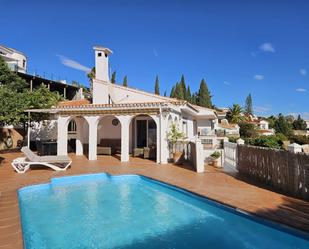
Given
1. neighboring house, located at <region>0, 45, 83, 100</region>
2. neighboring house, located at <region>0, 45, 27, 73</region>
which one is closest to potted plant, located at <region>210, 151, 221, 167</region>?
neighboring house, located at <region>0, 45, 83, 100</region>

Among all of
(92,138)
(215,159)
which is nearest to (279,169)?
(215,159)

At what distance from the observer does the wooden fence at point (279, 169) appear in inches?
310

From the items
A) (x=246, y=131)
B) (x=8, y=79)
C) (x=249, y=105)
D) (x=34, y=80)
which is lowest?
(x=246, y=131)

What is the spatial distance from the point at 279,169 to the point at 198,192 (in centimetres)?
Result: 308

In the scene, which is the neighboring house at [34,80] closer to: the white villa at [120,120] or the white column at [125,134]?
the white villa at [120,120]

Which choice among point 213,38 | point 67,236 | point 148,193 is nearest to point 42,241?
point 67,236

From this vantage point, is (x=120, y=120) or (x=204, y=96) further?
(x=204, y=96)

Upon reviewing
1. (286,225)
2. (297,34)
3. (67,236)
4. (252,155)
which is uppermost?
(297,34)

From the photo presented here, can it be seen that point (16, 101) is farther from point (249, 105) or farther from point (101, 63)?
point (249, 105)

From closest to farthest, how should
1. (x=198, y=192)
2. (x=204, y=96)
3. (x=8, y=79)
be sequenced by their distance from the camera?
(x=198, y=192) < (x=8, y=79) < (x=204, y=96)

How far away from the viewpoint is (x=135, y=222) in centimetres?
748

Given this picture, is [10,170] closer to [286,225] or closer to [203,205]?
[203,205]

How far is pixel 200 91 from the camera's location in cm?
7881

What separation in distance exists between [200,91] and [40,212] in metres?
74.1
